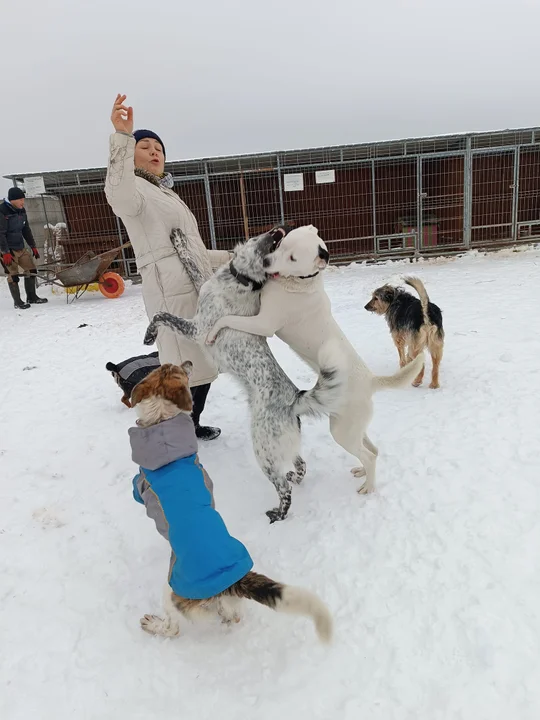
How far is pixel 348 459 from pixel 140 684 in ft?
5.38

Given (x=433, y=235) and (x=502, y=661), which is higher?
(x=433, y=235)

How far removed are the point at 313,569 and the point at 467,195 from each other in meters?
9.06

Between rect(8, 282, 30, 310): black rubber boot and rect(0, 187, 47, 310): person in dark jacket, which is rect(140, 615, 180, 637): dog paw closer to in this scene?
rect(0, 187, 47, 310): person in dark jacket

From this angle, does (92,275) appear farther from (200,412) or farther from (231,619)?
(231,619)

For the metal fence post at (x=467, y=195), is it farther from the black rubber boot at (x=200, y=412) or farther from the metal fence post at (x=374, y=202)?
the black rubber boot at (x=200, y=412)

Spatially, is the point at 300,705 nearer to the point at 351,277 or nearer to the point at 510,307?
the point at 510,307

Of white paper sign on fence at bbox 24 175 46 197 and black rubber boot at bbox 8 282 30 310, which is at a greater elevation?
white paper sign on fence at bbox 24 175 46 197

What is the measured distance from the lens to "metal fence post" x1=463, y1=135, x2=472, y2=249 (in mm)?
8719

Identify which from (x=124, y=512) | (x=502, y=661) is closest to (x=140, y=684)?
(x=124, y=512)

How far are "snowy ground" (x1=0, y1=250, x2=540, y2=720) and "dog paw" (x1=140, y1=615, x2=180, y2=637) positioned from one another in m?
0.03

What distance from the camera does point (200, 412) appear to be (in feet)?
9.98

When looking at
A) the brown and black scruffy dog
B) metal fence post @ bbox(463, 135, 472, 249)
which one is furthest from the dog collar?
metal fence post @ bbox(463, 135, 472, 249)

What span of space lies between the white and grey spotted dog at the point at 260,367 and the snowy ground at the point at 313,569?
0.38 metres

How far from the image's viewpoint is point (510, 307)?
532 centimetres
